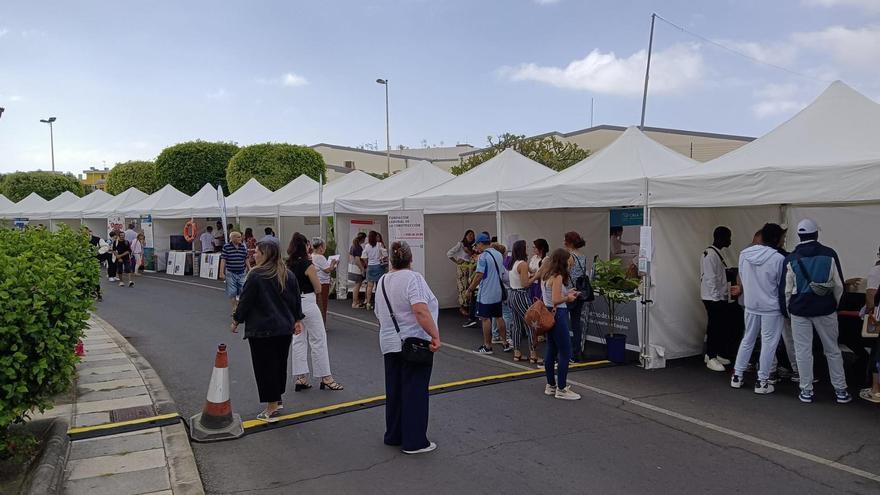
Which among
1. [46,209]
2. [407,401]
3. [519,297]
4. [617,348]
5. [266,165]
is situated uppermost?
[266,165]

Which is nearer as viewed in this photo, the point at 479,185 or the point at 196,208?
the point at 479,185

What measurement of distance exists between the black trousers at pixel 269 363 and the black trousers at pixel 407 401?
4.07ft

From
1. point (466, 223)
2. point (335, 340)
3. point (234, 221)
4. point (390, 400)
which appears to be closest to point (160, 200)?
point (234, 221)

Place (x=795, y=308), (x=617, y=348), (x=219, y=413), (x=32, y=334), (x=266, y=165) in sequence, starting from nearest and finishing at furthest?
1. (x=32, y=334)
2. (x=219, y=413)
3. (x=795, y=308)
4. (x=617, y=348)
5. (x=266, y=165)

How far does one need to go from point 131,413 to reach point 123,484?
6.10 feet

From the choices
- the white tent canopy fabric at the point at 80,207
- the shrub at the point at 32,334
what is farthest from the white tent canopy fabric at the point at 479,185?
the white tent canopy fabric at the point at 80,207

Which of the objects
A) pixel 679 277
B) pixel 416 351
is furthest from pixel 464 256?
pixel 416 351

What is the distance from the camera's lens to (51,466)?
4.43 metres

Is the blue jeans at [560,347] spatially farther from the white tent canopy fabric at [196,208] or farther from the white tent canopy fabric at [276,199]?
the white tent canopy fabric at [196,208]

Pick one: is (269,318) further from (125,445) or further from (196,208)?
(196,208)

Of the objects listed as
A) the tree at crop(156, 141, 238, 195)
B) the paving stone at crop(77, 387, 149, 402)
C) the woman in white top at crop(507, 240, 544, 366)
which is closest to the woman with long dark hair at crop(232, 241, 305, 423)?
the paving stone at crop(77, 387, 149, 402)

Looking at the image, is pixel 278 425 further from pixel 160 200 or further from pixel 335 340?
pixel 160 200

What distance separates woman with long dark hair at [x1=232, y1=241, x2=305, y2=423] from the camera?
5.68 meters

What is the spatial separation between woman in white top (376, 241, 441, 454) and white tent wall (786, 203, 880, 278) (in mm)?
6338
